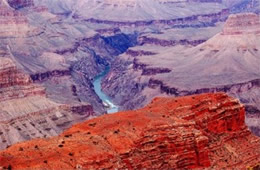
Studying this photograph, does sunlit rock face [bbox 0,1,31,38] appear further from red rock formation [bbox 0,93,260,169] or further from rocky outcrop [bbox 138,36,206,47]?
red rock formation [bbox 0,93,260,169]

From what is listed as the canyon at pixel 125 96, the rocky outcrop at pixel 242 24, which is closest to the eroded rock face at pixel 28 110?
the canyon at pixel 125 96

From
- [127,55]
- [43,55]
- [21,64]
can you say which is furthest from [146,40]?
[21,64]

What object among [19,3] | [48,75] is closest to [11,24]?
[48,75]

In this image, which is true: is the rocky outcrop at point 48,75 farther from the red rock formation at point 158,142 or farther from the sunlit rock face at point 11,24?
the red rock formation at point 158,142

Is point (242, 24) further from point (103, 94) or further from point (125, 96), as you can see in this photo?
point (103, 94)

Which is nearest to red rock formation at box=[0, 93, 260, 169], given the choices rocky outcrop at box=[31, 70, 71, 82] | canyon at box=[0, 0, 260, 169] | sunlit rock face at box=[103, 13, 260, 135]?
canyon at box=[0, 0, 260, 169]

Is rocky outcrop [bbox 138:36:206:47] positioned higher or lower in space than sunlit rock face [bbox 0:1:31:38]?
lower
